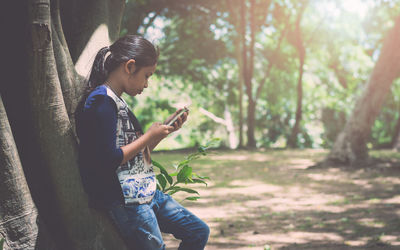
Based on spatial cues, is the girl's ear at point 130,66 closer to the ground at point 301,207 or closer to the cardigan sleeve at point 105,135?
the cardigan sleeve at point 105,135

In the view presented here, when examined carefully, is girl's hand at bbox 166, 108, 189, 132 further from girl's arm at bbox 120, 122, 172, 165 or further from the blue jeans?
the blue jeans

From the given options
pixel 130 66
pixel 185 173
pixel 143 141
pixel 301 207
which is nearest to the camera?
pixel 143 141

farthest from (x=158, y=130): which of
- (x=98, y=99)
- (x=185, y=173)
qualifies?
(x=185, y=173)

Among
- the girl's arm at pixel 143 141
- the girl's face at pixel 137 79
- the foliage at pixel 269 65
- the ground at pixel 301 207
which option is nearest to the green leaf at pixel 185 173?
the ground at pixel 301 207

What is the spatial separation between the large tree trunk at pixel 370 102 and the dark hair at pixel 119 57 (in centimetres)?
Result: 828

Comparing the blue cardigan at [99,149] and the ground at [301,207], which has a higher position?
the blue cardigan at [99,149]

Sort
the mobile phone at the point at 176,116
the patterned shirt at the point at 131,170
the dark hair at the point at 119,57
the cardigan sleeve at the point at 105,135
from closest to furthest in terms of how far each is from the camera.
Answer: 1. the cardigan sleeve at the point at 105,135
2. the patterned shirt at the point at 131,170
3. the dark hair at the point at 119,57
4. the mobile phone at the point at 176,116

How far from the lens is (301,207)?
597 cm

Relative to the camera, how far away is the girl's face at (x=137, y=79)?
2229mm

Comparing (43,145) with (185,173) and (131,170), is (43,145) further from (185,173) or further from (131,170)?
(185,173)

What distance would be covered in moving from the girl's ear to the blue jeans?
70 centimetres

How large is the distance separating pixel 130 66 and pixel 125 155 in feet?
1.65

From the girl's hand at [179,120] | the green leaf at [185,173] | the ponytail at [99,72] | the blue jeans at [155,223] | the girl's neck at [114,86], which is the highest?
the ponytail at [99,72]

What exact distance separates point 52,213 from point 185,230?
72cm
